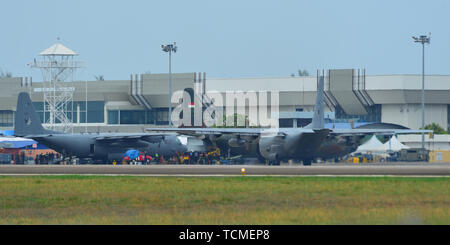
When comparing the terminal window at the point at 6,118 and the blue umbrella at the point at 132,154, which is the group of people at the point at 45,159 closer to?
the blue umbrella at the point at 132,154

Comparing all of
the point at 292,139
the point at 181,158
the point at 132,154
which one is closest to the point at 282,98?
the point at 181,158

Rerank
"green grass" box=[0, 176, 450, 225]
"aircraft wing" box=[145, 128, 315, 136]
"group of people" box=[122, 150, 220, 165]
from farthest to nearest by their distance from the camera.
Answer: "group of people" box=[122, 150, 220, 165] → "aircraft wing" box=[145, 128, 315, 136] → "green grass" box=[0, 176, 450, 225]

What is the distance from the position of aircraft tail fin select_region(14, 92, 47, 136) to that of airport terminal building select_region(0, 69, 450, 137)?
49.7 m

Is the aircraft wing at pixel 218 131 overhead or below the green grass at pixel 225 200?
overhead

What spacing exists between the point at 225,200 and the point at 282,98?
102 meters

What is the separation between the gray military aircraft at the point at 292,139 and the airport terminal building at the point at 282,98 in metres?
41.6

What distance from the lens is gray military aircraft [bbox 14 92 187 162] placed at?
246 feet

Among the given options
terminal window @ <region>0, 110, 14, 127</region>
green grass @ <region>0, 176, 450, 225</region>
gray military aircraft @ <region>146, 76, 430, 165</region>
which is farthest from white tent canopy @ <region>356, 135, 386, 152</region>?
terminal window @ <region>0, 110, 14, 127</region>

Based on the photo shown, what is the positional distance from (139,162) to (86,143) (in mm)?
5966

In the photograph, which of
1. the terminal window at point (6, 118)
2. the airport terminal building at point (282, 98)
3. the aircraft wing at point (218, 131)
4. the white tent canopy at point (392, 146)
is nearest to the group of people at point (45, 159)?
the aircraft wing at point (218, 131)

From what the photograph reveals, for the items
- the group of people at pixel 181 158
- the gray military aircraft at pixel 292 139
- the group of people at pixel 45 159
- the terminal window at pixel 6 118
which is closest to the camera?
the gray military aircraft at pixel 292 139

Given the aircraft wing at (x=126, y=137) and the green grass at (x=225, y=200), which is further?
the aircraft wing at (x=126, y=137)

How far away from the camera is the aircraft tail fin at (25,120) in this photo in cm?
7506

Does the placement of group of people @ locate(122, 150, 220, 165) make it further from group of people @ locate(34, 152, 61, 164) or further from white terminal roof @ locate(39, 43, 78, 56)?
white terminal roof @ locate(39, 43, 78, 56)
